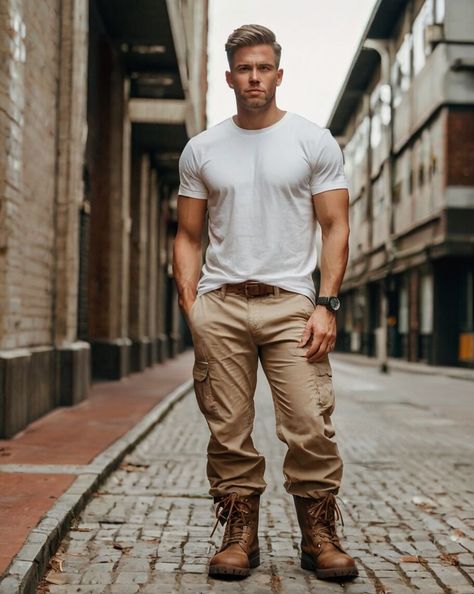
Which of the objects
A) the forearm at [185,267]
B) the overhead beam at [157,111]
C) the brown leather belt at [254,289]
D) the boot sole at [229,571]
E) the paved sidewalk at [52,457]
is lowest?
the boot sole at [229,571]

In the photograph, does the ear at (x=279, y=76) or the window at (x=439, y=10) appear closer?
the ear at (x=279, y=76)

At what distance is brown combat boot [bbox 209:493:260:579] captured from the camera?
3705 mm

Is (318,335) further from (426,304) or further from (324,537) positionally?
(426,304)

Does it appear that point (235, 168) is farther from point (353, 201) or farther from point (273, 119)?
point (353, 201)

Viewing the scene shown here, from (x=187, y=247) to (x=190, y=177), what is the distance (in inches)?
11.7

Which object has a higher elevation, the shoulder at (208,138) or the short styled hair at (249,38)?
the short styled hair at (249,38)

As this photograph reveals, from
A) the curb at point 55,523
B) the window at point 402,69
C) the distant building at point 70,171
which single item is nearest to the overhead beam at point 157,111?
the distant building at point 70,171

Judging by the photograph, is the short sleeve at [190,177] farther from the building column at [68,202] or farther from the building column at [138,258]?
the building column at [138,258]

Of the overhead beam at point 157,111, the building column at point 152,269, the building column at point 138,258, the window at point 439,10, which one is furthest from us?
the window at point 439,10

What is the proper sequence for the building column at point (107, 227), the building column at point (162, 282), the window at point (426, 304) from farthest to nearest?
the window at point (426, 304) → the building column at point (162, 282) → the building column at point (107, 227)

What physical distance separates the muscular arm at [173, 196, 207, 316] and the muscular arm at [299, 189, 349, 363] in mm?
511

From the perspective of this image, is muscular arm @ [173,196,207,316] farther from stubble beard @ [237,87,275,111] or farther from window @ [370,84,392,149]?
window @ [370,84,392,149]

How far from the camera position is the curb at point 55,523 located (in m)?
3.41

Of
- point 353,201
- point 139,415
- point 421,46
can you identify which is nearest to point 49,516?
point 139,415
